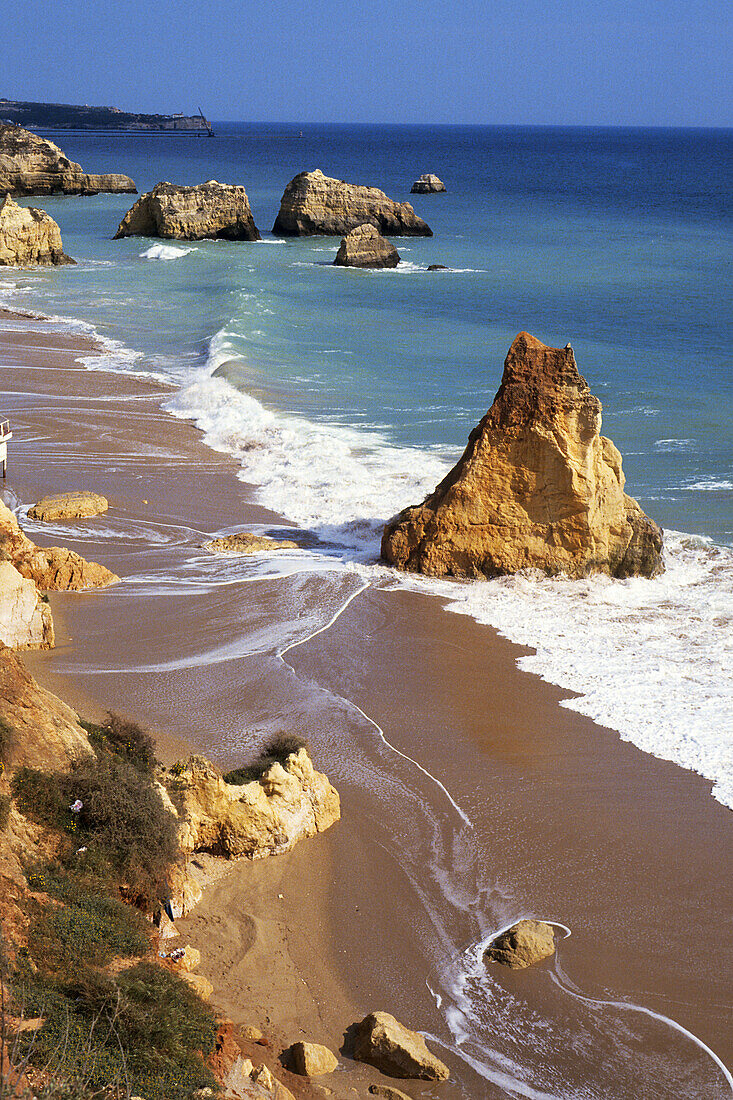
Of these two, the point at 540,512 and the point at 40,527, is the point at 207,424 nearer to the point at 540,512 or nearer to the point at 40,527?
the point at 40,527

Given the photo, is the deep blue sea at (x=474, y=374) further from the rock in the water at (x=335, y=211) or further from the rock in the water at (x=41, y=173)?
the rock in the water at (x=41, y=173)

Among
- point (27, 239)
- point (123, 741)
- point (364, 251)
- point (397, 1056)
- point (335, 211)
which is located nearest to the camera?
point (397, 1056)

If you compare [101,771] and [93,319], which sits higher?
[93,319]

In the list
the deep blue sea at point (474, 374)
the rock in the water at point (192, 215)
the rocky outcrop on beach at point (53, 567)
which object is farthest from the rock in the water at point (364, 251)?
the rocky outcrop on beach at point (53, 567)

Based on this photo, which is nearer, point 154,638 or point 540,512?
point 154,638

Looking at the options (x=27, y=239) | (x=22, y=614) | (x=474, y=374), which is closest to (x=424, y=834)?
(x=22, y=614)

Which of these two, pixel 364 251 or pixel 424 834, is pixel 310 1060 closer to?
pixel 424 834

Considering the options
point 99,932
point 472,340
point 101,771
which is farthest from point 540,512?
point 472,340
